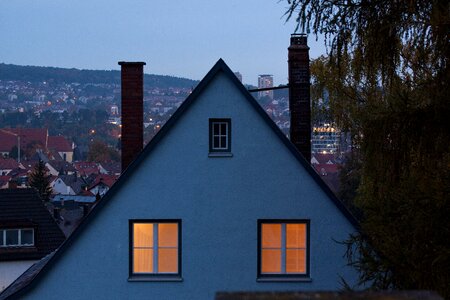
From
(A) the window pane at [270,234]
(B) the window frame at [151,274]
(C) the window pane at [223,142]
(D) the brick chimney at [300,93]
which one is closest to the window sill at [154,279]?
(B) the window frame at [151,274]

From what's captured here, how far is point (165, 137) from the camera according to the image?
55.0 feet

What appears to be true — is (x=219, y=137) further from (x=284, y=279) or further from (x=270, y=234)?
(x=284, y=279)

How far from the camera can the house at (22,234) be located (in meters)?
40.0

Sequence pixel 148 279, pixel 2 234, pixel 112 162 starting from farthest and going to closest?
pixel 112 162, pixel 2 234, pixel 148 279

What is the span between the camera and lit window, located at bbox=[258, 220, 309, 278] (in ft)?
54.4

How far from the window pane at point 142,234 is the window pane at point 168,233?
0.67 ft

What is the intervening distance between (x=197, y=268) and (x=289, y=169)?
2.72 metres

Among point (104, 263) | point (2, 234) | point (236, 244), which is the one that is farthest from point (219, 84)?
point (2, 234)

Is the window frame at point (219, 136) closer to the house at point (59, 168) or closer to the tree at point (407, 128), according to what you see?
the tree at point (407, 128)

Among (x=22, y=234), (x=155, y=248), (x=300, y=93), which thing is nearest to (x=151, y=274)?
(x=155, y=248)

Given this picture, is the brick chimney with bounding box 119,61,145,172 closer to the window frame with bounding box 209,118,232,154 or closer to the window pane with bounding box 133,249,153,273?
the window frame with bounding box 209,118,232,154

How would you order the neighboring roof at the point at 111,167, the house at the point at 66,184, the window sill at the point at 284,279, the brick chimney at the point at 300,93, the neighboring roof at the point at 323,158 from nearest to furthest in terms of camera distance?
the window sill at the point at 284,279 → the brick chimney at the point at 300,93 → the house at the point at 66,184 → the neighboring roof at the point at 323,158 → the neighboring roof at the point at 111,167

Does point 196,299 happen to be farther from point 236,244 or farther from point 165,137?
point 165,137

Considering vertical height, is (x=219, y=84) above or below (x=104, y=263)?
above
